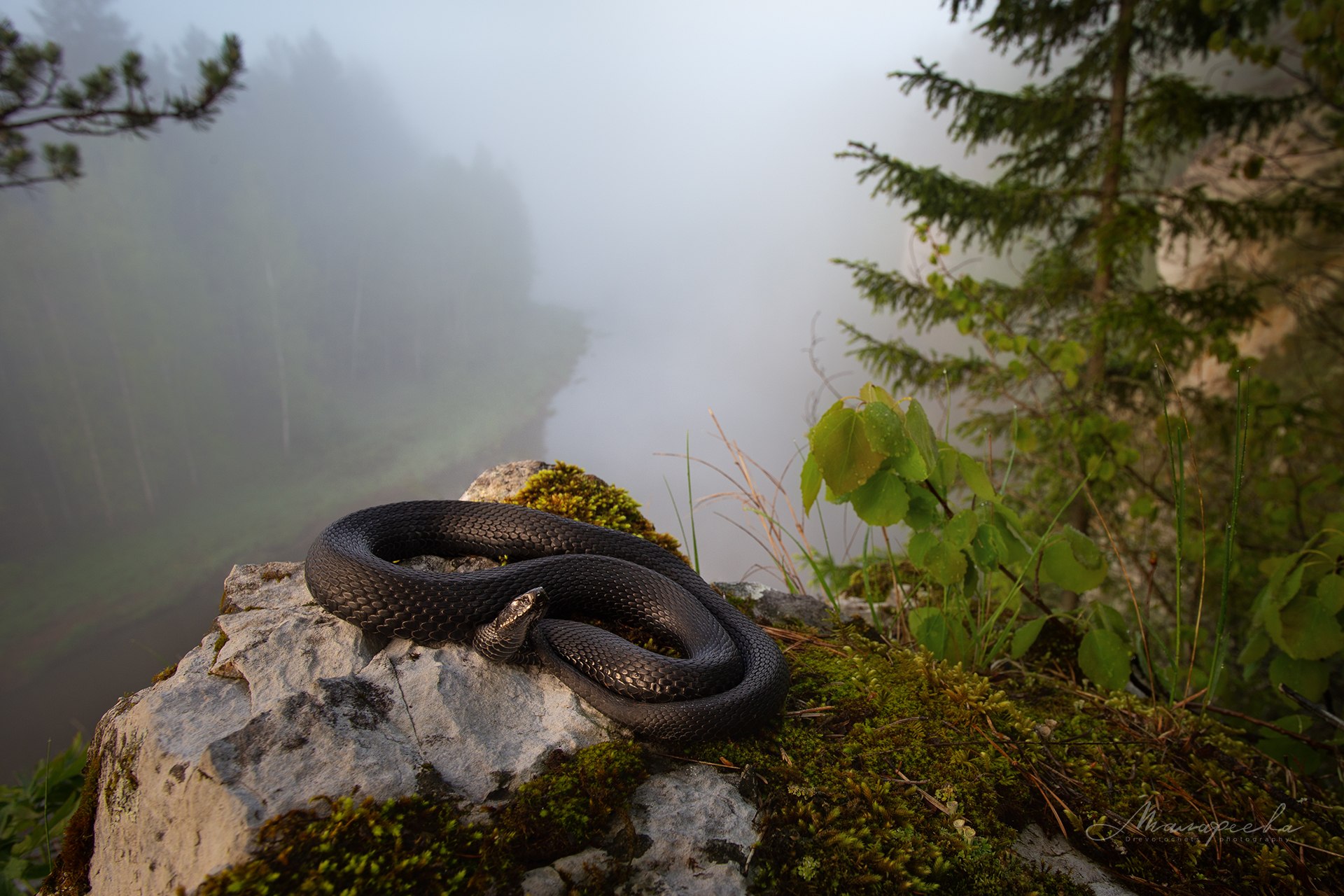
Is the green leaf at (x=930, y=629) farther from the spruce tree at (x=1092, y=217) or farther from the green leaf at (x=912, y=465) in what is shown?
the spruce tree at (x=1092, y=217)

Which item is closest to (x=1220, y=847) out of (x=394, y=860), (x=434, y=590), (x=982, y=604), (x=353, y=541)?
(x=982, y=604)

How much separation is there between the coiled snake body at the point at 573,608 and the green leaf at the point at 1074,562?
3.20 feet

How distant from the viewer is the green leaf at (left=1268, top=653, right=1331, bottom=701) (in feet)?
6.52

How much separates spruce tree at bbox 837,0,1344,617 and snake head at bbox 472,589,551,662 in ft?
11.6

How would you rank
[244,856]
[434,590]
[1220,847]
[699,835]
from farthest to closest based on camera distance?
[434,590], [1220,847], [699,835], [244,856]

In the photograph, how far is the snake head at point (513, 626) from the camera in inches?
74.3

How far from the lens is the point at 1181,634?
267 cm

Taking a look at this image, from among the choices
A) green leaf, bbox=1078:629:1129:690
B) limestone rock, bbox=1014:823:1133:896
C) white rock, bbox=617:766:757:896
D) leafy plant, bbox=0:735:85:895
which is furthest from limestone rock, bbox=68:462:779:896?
green leaf, bbox=1078:629:1129:690

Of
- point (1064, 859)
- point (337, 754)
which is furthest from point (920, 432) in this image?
point (337, 754)

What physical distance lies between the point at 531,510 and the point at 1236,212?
5.89m

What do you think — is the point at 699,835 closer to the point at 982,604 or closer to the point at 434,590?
the point at 434,590

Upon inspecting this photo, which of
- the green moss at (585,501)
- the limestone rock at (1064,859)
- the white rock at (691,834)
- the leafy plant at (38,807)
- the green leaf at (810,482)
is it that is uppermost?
the green leaf at (810,482)

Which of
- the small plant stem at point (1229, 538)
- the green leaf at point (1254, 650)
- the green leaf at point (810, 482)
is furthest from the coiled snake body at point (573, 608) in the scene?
the green leaf at point (1254, 650)

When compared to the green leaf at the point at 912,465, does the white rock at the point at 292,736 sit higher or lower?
lower
